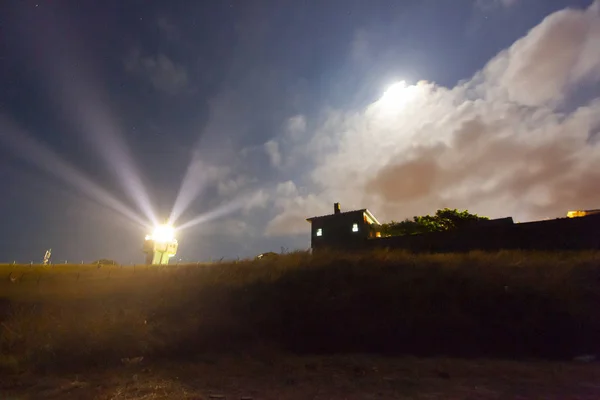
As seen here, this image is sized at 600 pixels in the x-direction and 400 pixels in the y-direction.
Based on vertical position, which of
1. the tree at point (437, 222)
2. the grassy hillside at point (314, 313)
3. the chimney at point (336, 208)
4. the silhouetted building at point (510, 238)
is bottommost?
the grassy hillside at point (314, 313)

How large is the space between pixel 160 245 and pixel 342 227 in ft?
69.7

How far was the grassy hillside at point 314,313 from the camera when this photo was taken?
6660mm

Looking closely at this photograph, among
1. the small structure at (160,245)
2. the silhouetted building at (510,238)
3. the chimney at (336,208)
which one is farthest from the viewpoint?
the chimney at (336,208)

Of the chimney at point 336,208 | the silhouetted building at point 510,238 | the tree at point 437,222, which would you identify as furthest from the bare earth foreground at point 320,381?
the chimney at point 336,208

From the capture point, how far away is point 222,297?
9164 mm

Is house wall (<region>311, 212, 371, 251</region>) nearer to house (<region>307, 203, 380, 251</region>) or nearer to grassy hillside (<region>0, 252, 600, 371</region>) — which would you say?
house (<region>307, 203, 380, 251</region>)

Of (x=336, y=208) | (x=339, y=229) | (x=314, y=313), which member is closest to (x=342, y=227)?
(x=339, y=229)

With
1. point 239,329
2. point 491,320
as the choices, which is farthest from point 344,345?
point 491,320

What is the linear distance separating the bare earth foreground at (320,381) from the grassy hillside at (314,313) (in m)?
0.93

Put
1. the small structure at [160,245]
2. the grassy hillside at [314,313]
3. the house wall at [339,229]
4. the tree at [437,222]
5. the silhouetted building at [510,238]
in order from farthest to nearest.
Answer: the house wall at [339,229], the tree at [437,222], the small structure at [160,245], the silhouetted building at [510,238], the grassy hillside at [314,313]

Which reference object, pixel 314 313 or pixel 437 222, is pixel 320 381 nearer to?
pixel 314 313

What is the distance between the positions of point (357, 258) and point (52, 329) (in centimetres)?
968

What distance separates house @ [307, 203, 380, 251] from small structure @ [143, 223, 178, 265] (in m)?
16.7

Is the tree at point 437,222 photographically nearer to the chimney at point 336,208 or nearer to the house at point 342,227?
the house at point 342,227
